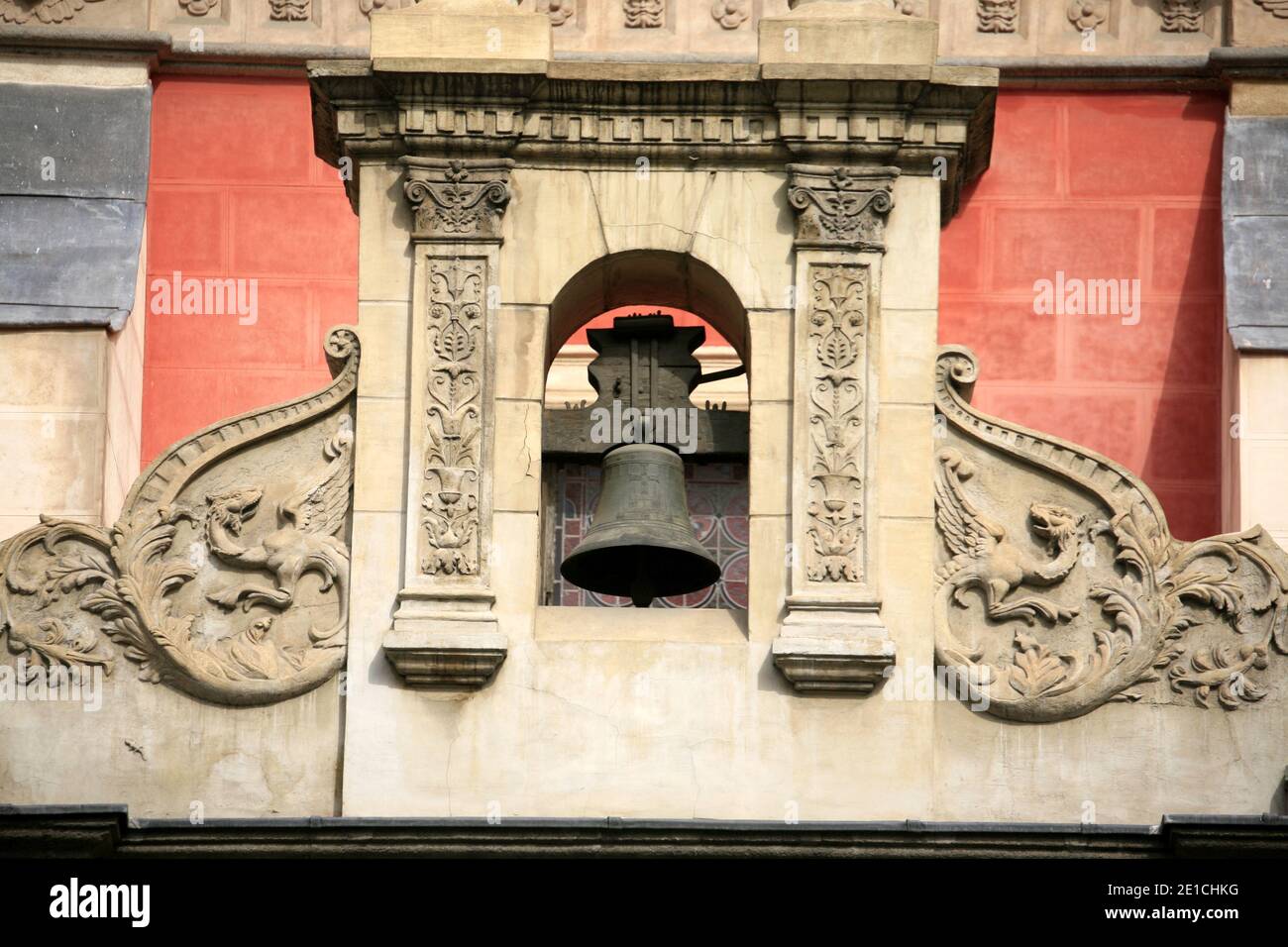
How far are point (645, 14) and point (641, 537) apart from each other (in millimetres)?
8514

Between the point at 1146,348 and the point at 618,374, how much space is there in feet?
25.0

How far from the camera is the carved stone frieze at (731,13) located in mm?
30984

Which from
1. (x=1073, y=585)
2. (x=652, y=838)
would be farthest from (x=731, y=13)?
(x=652, y=838)

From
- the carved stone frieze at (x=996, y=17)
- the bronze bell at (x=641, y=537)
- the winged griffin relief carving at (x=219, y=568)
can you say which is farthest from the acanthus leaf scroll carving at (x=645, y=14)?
the winged griffin relief carving at (x=219, y=568)

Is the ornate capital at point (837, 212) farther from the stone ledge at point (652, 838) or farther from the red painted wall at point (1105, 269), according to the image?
the red painted wall at point (1105, 269)

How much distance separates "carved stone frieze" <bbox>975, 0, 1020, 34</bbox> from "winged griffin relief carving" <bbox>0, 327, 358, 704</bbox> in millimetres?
9061

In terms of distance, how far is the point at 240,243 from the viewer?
3088 centimetres

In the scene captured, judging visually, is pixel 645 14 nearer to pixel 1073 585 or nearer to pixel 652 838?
pixel 1073 585

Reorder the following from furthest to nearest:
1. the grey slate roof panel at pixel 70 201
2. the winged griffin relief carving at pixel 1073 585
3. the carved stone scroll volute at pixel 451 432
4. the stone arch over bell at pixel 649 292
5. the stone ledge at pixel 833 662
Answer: the grey slate roof panel at pixel 70 201 < the stone arch over bell at pixel 649 292 < the winged griffin relief carving at pixel 1073 585 < the carved stone scroll volute at pixel 451 432 < the stone ledge at pixel 833 662

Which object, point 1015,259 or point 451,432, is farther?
point 1015,259

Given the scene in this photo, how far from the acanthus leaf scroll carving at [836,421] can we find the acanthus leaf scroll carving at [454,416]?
5.72 feet

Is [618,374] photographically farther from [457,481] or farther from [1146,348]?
[1146,348]

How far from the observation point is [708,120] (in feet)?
76.7
